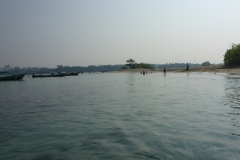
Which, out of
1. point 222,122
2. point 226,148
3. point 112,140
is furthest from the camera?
point 222,122

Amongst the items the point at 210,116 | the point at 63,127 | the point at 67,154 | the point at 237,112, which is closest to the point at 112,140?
the point at 67,154

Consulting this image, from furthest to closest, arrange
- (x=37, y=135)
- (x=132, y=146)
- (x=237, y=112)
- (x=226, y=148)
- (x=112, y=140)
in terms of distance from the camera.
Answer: (x=237, y=112), (x=37, y=135), (x=112, y=140), (x=132, y=146), (x=226, y=148)

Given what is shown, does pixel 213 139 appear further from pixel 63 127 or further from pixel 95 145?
pixel 63 127

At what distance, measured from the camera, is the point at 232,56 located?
84.0 m

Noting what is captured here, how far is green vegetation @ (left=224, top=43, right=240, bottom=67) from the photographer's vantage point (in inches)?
3234

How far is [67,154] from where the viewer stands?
7.38 metres

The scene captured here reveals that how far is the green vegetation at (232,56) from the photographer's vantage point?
82.1 m

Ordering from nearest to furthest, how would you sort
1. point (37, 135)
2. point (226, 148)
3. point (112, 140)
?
1. point (226, 148)
2. point (112, 140)
3. point (37, 135)

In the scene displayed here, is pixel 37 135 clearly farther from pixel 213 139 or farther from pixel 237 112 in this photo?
pixel 237 112

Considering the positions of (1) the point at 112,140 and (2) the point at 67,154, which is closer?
(2) the point at 67,154

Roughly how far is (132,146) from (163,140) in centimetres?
139

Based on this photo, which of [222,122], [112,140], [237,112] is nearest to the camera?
[112,140]

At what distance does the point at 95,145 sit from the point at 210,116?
7869 mm

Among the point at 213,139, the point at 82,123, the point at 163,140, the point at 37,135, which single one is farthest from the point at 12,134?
the point at 213,139
